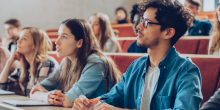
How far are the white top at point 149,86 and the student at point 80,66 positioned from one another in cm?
42

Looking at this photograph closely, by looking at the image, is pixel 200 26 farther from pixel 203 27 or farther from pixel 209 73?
pixel 209 73

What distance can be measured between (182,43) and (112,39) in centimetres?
91

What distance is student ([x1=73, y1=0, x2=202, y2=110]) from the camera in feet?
3.57

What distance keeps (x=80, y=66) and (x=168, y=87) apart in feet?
2.35

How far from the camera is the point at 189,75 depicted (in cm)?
103

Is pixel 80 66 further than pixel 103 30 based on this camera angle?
No

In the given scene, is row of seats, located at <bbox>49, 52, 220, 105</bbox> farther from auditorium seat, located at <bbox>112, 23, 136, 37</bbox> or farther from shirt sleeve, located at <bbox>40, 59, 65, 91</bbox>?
auditorium seat, located at <bbox>112, 23, 136, 37</bbox>

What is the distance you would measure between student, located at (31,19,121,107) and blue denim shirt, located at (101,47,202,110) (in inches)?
10.5

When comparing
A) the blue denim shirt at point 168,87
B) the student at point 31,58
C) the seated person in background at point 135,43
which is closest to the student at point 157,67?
the blue denim shirt at point 168,87

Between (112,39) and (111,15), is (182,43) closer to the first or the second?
(112,39)

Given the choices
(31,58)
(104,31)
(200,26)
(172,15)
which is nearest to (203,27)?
(200,26)

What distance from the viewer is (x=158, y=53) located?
1.21 meters

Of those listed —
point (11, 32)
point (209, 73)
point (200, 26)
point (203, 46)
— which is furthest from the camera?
point (11, 32)

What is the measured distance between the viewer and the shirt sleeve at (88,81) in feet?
4.84
